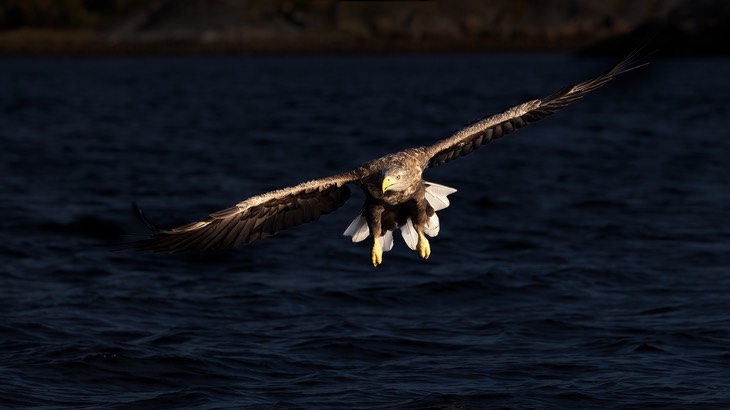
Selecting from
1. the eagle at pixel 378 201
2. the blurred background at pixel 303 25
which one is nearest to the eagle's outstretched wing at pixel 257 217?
the eagle at pixel 378 201

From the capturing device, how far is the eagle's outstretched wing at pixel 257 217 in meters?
9.82

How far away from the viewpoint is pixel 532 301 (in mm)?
14086

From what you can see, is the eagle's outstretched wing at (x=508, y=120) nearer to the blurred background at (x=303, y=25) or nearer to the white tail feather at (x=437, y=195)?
the white tail feather at (x=437, y=195)

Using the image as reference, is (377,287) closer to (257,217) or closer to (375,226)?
(375,226)

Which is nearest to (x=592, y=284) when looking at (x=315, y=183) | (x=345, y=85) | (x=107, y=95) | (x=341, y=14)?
(x=315, y=183)

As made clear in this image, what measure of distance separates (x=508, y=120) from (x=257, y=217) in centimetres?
246

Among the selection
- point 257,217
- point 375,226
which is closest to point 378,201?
point 375,226

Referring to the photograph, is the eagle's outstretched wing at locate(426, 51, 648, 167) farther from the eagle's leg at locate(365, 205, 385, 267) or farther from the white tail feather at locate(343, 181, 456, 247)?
the eagle's leg at locate(365, 205, 385, 267)

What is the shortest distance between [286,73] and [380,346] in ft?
230

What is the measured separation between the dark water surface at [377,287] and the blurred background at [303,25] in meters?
66.3

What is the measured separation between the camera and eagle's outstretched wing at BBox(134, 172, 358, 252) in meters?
9.82

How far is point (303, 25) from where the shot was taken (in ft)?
351

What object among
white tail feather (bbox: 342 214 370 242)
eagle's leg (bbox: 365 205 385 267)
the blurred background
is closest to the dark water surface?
eagle's leg (bbox: 365 205 385 267)

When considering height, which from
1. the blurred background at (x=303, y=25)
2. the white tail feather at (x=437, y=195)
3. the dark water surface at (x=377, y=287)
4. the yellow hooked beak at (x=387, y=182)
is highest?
the blurred background at (x=303, y=25)
